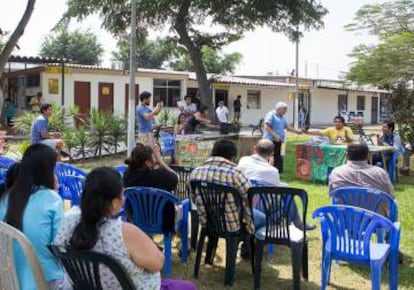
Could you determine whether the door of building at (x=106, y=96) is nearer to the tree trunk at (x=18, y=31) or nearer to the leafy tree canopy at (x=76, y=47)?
the tree trunk at (x=18, y=31)

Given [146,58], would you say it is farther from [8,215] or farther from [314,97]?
[8,215]

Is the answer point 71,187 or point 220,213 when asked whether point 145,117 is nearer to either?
point 71,187

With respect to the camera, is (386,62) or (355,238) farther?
(386,62)

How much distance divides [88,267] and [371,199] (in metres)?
3.08

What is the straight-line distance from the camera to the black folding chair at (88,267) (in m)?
2.56

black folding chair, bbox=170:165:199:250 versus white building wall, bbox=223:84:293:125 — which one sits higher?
white building wall, bbox=223:84:293:125

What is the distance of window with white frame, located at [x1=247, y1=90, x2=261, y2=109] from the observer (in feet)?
111

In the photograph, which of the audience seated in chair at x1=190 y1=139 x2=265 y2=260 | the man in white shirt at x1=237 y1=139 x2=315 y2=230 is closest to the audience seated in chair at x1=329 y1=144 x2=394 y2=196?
the man in white shirt at x1=237 y1=139 x2=315 y2=230

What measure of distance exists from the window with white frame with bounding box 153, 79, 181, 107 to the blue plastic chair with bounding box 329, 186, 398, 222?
2243 centimetres

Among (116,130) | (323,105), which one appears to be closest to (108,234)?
(116,130)

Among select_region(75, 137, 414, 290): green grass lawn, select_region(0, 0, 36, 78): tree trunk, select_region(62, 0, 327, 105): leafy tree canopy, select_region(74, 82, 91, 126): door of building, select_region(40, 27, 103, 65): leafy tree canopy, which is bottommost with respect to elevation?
select_region(75, 137, 414, 290): green grass lawn

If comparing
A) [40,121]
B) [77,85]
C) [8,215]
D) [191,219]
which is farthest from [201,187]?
[77,85]

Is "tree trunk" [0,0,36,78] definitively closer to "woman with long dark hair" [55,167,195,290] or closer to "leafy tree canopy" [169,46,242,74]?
"woman with long dark hair" [55,167,195,290]

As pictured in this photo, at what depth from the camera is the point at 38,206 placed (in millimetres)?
3037
